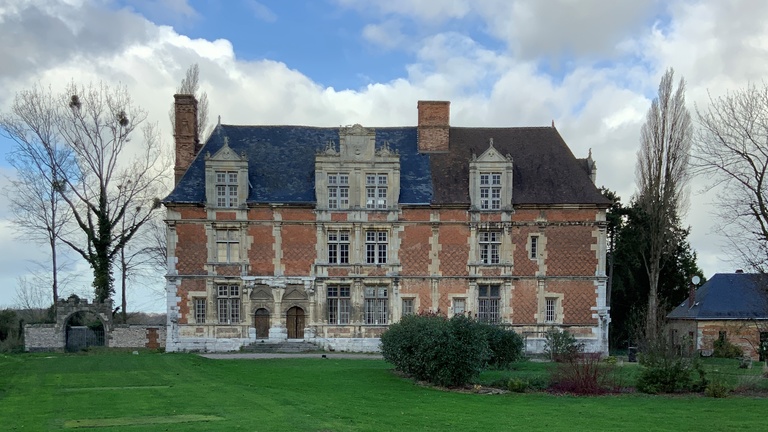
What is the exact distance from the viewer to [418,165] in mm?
38969

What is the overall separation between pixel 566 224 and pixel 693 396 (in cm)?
1727

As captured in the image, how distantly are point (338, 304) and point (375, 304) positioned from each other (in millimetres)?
1730

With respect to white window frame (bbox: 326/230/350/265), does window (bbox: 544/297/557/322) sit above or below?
below

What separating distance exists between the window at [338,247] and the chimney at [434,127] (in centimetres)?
609

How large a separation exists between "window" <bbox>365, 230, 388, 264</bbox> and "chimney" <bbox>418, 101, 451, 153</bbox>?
16.8ft

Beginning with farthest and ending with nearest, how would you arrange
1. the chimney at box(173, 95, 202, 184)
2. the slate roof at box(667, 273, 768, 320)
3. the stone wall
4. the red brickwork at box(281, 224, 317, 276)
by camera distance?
the slate roof at box(667, 273, 768, 320)
the chimney at box(173, 95, 202, 184)
the stone wall
the red brickwork at box(281, 224, 317, 276)

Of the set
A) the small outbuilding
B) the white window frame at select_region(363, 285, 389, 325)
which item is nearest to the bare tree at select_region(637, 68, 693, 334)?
the small outbuilding

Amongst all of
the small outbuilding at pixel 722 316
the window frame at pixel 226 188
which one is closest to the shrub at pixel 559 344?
the small outbuilding at pixel 722 316

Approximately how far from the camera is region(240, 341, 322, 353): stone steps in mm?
35906

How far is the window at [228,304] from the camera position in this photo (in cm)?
3672

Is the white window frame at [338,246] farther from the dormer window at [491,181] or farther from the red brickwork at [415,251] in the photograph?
the dormer window at [491,181]

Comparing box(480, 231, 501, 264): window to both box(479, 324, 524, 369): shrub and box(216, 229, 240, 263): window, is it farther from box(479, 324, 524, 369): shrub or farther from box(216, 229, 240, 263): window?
box(216, 229, 240, 263): window

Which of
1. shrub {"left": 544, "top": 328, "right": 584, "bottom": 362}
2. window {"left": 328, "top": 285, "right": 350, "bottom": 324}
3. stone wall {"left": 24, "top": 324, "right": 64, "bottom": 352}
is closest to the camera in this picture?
shrub {"left": 544, "top": 328, "right": 584, "bottom": 362}

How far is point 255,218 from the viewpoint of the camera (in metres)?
36.9
